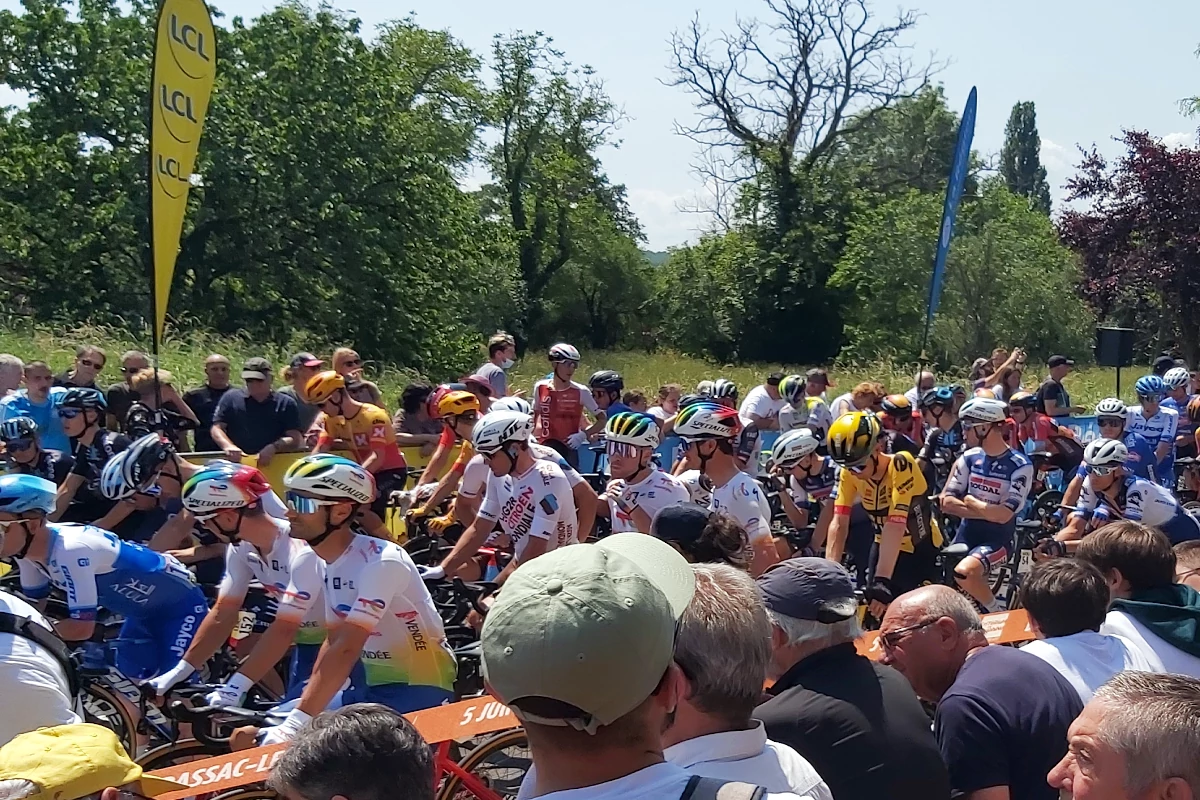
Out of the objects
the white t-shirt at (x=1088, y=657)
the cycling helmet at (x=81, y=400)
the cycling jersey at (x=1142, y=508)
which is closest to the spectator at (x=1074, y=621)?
the white t-shirt at (x=1088, y=657)

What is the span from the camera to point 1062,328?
39188mm

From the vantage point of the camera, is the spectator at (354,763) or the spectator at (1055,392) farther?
the spectator at (1055,392)

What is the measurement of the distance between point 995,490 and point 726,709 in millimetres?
6444

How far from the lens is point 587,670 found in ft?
6.19

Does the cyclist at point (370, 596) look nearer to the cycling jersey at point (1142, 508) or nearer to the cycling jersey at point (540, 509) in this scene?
the cycling jersey at point (540, 509)

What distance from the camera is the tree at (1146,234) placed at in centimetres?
2853

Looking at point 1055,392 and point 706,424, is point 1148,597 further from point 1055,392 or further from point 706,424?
point 1055,392

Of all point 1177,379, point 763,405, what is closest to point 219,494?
point 763,405

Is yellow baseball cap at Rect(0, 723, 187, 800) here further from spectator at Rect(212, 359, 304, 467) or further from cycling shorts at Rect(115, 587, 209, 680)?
spectator at Rect(212, 359, 304, 467)

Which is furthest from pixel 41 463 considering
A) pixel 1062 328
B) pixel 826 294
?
pixel 826 294

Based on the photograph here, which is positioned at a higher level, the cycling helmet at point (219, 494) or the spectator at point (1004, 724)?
the cycling helmet at point (219, 494)

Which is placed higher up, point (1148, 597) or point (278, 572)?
point (1148, 597)

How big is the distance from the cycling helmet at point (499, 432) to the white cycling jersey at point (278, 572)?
1.64m

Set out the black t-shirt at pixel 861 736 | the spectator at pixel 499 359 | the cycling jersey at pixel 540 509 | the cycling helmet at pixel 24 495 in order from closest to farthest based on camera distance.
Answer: the black t-shirt at pixel 861 736, the cycling helmet at pixel 24 495, the cycling jersey at pixel 540 509, the spectator at pixel 499 359
